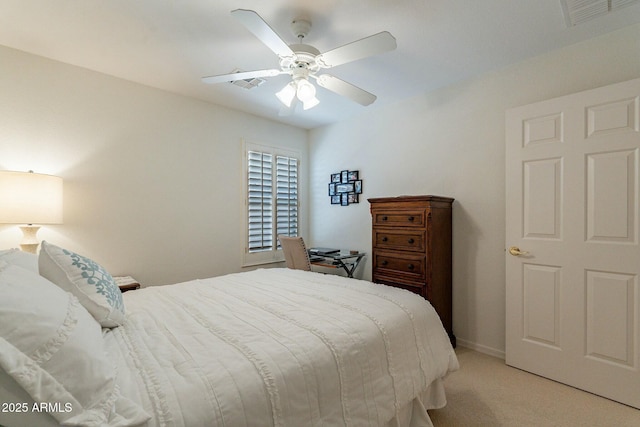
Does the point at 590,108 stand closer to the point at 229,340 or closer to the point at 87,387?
the point at 229,340

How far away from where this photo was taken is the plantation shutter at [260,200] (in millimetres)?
3832

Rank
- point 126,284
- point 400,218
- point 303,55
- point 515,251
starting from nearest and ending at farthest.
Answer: point 303,55
point 515,251
point 126,284
point 400,218

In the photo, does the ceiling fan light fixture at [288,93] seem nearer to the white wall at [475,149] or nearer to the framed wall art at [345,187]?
the white wall at [475,149]

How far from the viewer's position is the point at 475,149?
111 inches

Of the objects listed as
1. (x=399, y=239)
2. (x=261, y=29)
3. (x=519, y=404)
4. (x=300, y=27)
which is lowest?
(x=519, y=404)

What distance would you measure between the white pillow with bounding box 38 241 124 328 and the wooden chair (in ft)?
6.53

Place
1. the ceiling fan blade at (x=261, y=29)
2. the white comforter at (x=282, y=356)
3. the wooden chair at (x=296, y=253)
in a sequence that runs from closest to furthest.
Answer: the white comforter at (x=282, y=356) < the ceiling fan blade at (x=261, y=29) < the wooden chair at (x=296, y=253)

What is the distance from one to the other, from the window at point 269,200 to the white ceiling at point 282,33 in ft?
4.19

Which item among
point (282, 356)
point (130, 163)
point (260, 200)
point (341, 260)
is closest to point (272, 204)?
point (260, 200)

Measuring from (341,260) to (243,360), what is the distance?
258 cm

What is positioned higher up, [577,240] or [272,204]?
[272,204]

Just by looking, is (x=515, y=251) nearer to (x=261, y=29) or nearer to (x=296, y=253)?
(x=296, y=253)

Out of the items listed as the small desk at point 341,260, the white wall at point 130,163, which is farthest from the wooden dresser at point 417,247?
the white wall at point 130,163

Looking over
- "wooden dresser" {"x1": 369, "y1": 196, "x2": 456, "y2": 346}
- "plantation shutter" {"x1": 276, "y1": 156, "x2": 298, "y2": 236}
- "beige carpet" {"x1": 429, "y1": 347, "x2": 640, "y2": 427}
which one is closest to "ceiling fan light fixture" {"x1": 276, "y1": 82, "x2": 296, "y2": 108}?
"wooden dresser" {"x1": 369, "y1": 196, "x2": 456, "y2": 346}
